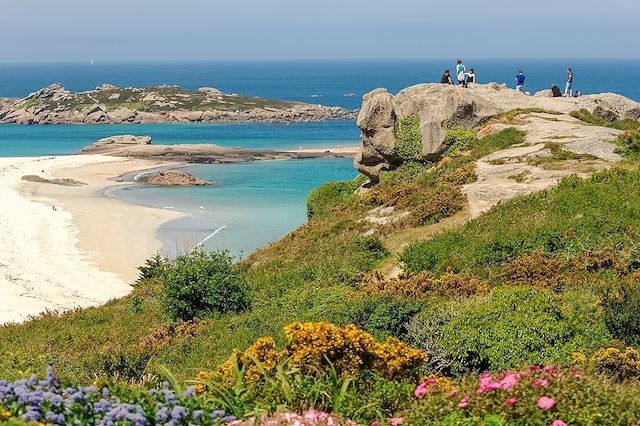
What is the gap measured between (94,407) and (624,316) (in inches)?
328

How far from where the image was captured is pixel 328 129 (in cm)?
11062

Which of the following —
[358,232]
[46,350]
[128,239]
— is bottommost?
[128,239]

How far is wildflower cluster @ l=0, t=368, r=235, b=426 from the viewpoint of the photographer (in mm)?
5293

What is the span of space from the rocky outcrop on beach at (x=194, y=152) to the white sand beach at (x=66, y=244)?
15497 mm

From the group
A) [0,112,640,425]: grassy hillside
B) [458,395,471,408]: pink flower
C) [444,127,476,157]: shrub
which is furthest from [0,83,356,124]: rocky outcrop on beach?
[458,395,471,408]: pink flower

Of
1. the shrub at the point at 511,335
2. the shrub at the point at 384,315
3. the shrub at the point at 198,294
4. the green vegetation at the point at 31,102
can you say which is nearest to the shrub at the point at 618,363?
the shrub at the point at 511,335

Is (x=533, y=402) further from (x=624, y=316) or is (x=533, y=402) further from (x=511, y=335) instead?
(x=624, y=316)

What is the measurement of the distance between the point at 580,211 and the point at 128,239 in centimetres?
2912

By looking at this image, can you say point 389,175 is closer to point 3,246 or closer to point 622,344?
point 622,344

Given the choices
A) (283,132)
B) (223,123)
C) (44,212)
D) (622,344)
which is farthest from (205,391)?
(223,123)

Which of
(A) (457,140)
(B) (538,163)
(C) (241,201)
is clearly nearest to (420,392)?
(B) (538,163)

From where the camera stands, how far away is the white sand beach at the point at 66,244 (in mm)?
29156

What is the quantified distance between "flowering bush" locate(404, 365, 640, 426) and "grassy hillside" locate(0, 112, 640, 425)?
0.06 feet

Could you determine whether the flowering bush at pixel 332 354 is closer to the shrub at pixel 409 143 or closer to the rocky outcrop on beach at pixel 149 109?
the shrub at pixel 409 143
